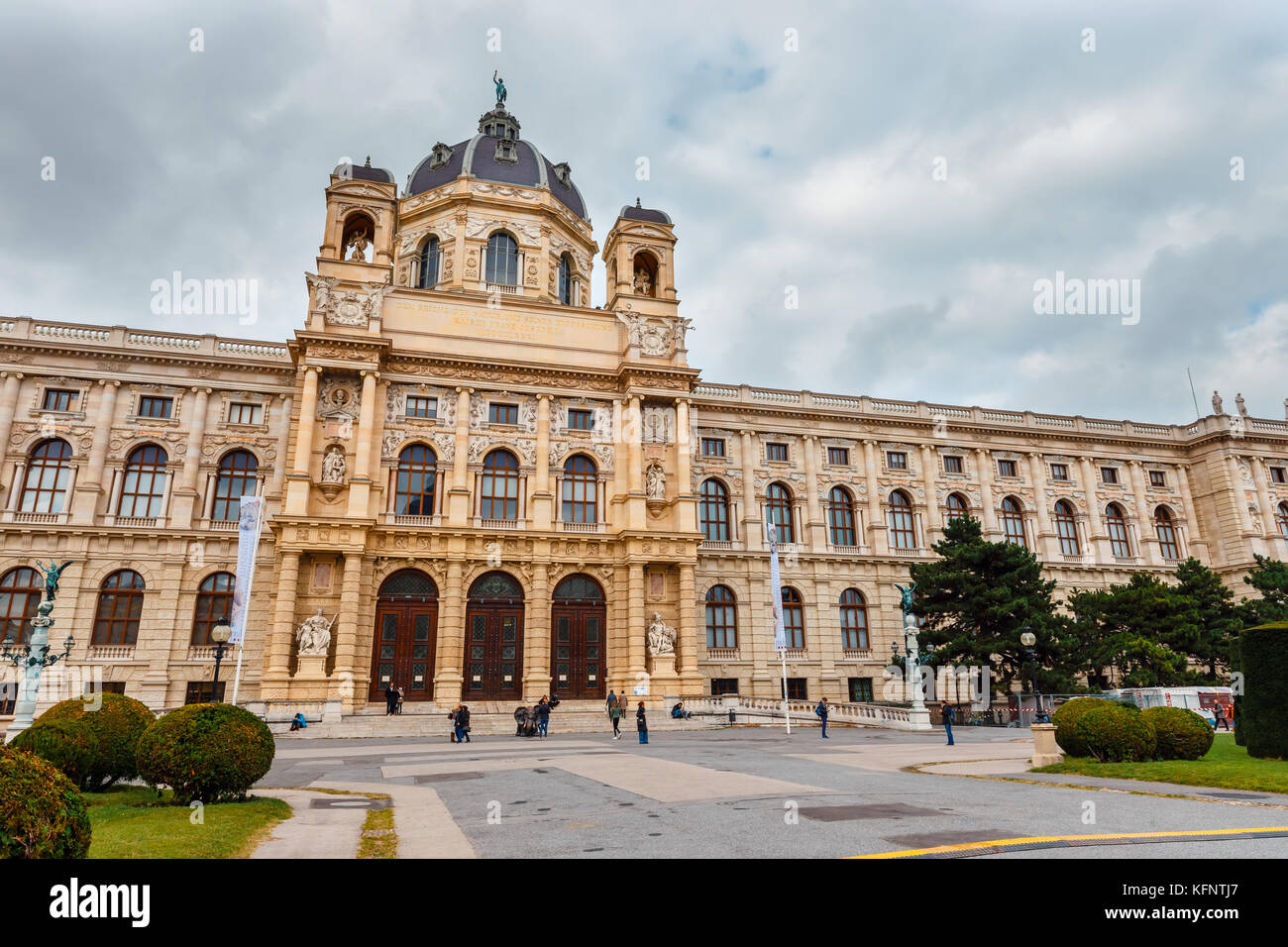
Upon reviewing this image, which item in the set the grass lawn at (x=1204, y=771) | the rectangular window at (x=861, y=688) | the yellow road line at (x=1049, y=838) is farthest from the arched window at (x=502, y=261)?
the yellow road line at (x=1049, y=838)

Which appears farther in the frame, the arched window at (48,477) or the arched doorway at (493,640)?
the arched doorway at (493,640)

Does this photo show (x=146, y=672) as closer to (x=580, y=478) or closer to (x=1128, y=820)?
(x=580, y=478)

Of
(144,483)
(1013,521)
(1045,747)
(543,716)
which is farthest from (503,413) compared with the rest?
(1013,521)

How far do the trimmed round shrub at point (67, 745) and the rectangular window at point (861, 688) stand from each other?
38870mm

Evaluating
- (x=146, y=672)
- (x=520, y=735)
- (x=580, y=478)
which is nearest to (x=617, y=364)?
(x=580, y=478)

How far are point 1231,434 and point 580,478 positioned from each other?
45.2 meters

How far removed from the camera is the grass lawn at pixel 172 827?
8336 mm

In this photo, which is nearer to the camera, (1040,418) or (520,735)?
(520,735)

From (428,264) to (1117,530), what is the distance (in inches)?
1936

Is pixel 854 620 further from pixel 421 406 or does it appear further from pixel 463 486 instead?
pixel 421 406

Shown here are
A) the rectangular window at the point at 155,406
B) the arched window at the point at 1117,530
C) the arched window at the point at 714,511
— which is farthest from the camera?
the arched window at the point at 1117,530

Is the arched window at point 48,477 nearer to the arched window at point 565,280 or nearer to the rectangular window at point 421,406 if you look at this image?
the rectangular window at point 421,406

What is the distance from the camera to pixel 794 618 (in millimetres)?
45531

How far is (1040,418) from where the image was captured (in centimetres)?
5391
